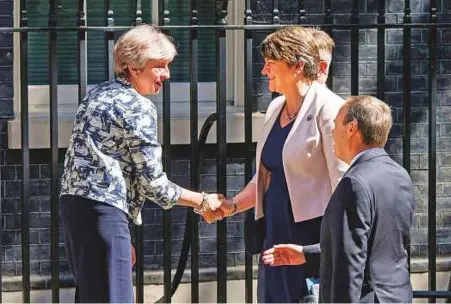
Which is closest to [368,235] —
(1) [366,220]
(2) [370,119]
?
(1) [366,220]

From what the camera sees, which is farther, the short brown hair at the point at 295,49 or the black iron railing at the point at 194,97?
the black iron railing at the point at 194,97

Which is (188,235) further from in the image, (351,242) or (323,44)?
(351,242)

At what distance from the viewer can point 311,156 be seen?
16.5ft

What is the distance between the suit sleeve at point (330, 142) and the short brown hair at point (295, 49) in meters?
0.20

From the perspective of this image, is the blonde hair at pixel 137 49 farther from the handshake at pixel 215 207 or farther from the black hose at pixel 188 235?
the black hose at pixel 188 235

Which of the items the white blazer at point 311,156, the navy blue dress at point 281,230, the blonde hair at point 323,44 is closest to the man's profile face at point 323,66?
the blonde hair at point 323,44

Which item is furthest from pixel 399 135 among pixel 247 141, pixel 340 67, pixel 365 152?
pixel 365 152

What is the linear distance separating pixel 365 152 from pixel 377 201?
0.23m

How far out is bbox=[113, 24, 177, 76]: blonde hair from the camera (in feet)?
16.6

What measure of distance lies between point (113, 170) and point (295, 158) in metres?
0.80

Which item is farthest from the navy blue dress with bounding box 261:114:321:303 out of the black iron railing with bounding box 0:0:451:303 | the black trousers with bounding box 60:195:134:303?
the black iron railing with bounding box 0:0:451:303

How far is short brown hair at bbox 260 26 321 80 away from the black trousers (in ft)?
3.27

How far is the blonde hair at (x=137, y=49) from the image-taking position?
505cm

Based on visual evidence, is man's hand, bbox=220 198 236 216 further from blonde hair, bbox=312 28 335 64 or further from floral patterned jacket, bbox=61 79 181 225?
blonde hair, bbox=312 28 335 64
